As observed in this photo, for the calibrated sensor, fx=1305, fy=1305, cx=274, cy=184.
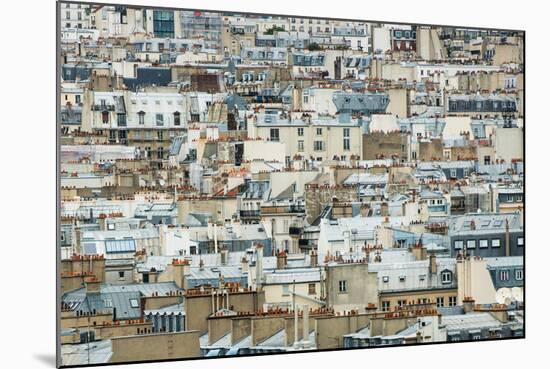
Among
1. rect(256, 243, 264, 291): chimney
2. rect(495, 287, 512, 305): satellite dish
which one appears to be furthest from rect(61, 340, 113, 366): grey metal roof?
rect(495, 287, 512, 305): satellite dish

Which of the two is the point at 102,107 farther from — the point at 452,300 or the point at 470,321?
the point at 470,321

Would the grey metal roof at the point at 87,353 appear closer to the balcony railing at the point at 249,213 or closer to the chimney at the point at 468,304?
the balcony railing at the point at 249,213

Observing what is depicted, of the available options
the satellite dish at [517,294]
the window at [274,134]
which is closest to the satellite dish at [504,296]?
the satellite dish at [517,294]

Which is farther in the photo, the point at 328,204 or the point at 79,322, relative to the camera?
the point at 328,204

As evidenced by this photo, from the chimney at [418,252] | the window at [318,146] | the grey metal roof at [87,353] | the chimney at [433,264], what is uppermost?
the window at [318,146]

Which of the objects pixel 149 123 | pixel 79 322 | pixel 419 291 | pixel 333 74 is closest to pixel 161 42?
pixel 149 123

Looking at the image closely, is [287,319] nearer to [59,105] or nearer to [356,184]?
[356,184]

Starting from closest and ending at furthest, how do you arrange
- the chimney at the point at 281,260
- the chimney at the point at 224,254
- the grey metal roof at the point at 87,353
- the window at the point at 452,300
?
the grey metal roof at the point at 87,353 < the chimney at the point at 224,254 < the chimney at the point at 281,260 < the window at the point at 452,300
